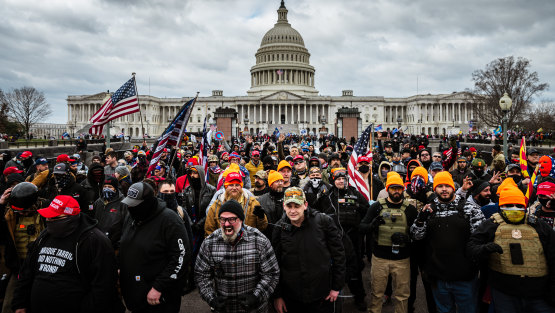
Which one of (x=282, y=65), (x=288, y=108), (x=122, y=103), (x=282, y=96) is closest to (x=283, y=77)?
(x=282, y=65)

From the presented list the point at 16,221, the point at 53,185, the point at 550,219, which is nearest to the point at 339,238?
the point at 550,219

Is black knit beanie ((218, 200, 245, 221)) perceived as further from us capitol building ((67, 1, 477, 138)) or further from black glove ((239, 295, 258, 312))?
us capitol building ((67, 1, 477, 138))

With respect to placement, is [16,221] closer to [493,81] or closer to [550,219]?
[550,219]

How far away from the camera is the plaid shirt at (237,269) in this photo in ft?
12.7

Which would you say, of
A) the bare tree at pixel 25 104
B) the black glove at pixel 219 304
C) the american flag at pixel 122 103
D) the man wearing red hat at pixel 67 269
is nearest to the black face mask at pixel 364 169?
the black glove at pixel 219 304

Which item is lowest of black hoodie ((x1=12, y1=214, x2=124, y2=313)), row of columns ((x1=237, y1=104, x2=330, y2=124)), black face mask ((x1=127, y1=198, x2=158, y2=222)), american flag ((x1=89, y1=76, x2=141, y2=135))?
black hoodie ((x1=12, y1=214, x2=124, y2=313))

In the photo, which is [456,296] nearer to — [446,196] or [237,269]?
[446,196]

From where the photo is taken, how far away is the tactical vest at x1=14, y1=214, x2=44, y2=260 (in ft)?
16.6

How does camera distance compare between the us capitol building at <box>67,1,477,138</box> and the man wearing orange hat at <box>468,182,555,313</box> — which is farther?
the us capitol building at <box>67,1,477,138</box>

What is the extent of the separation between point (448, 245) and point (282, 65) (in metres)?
109

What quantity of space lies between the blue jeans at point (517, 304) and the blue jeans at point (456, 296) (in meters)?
0.31

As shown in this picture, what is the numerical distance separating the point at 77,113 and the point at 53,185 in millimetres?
110497

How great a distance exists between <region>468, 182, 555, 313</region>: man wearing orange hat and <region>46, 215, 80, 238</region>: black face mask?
4222mm

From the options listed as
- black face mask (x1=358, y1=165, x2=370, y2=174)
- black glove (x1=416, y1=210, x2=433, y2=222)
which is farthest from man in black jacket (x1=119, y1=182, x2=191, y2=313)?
black face mask (x1=358, y1=165, x2=370, y2=174)
